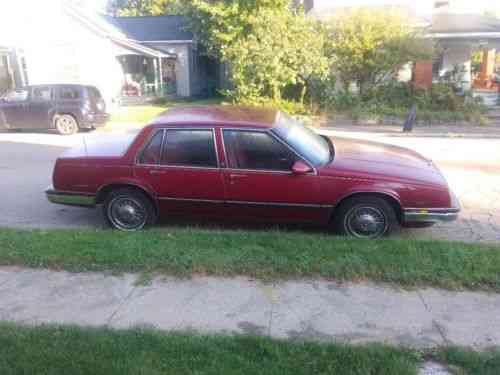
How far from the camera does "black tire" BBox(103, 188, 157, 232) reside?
17.9ft

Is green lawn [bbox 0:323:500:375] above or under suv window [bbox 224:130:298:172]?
under

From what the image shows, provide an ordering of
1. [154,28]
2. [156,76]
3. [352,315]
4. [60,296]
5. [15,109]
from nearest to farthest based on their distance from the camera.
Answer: [352,315] < [60,296] < [15,109] < [156,76] < [154,28]

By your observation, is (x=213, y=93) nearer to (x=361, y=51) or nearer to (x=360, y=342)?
(x=361, y=51)

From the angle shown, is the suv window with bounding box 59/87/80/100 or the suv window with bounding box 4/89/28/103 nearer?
the suv window with bounding box 59/87/80/100

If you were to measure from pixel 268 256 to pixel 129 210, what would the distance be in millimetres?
2023

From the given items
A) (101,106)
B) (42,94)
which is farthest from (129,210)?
(42,94)

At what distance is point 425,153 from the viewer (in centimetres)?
1052

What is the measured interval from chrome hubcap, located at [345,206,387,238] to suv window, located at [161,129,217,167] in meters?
1.70

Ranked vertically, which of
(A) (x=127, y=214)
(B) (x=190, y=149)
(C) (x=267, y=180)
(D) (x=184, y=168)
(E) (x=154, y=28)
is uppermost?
(E) (x=154, y=28)

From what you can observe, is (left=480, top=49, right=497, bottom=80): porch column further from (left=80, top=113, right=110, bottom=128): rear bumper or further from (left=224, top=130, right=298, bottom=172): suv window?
(left=224, top=130, right=298, bottom=172): suv window

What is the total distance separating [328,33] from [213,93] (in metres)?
12.9

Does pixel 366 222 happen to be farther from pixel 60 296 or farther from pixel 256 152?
pixel 60 296

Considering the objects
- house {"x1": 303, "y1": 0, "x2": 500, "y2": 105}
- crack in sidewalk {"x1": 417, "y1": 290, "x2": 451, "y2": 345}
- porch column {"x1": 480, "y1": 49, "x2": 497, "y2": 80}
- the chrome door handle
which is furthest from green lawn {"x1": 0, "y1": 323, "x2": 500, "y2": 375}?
porch column {"x1": 480, "y1": 49, "x2": 497, "y2": 80}

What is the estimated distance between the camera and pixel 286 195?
5.06 m
